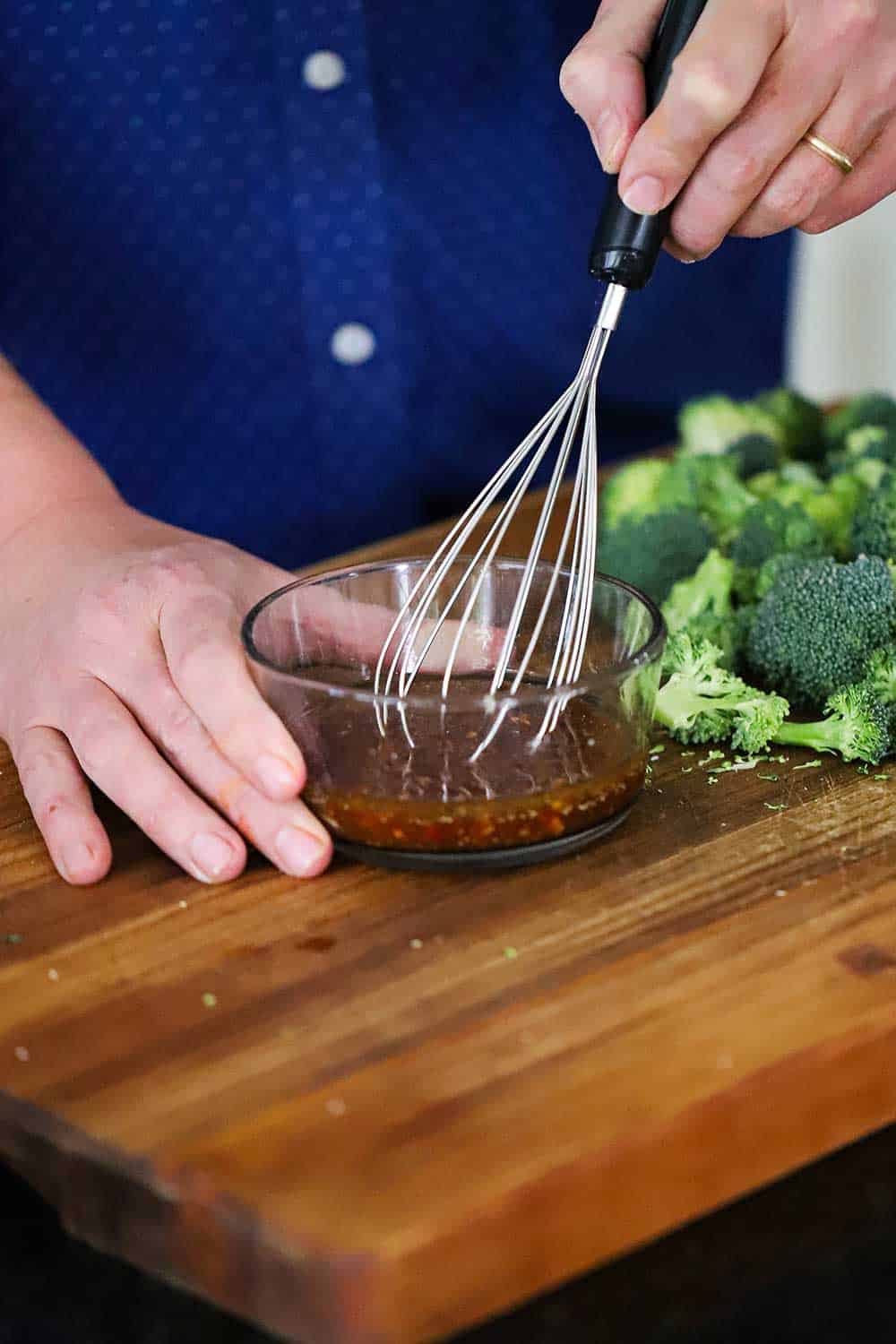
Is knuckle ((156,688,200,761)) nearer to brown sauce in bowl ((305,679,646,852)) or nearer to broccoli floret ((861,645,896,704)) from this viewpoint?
brown sauce in bowl ((305,679,646,852))

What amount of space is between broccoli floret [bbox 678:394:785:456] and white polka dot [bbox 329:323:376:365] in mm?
374

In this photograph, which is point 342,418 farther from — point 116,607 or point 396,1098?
point 396,1098

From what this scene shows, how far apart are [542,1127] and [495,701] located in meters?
0.27

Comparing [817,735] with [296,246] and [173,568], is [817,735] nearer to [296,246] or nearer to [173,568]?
[173,568]

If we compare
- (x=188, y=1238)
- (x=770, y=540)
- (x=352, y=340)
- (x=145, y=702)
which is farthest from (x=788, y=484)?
(x=188, y=1238)

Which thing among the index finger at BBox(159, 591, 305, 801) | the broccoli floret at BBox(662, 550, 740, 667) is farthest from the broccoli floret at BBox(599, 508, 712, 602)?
the index finger at BBox(159, 591, 305, 801)

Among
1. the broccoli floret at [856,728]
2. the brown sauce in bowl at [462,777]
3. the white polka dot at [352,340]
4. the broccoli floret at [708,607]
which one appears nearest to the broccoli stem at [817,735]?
the broccoli floret at [856,728]

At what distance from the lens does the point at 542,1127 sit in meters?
0.81

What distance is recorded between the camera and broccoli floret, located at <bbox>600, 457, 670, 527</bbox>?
1.62 m

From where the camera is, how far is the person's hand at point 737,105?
3.51ft

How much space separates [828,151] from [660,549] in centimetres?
41

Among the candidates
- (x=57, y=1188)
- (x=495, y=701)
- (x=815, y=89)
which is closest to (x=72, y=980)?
(x=57, y=1188)

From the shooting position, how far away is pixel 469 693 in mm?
1137

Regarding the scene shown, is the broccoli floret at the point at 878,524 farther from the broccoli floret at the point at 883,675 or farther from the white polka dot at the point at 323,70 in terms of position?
the white polka dot at the point at 323,70
